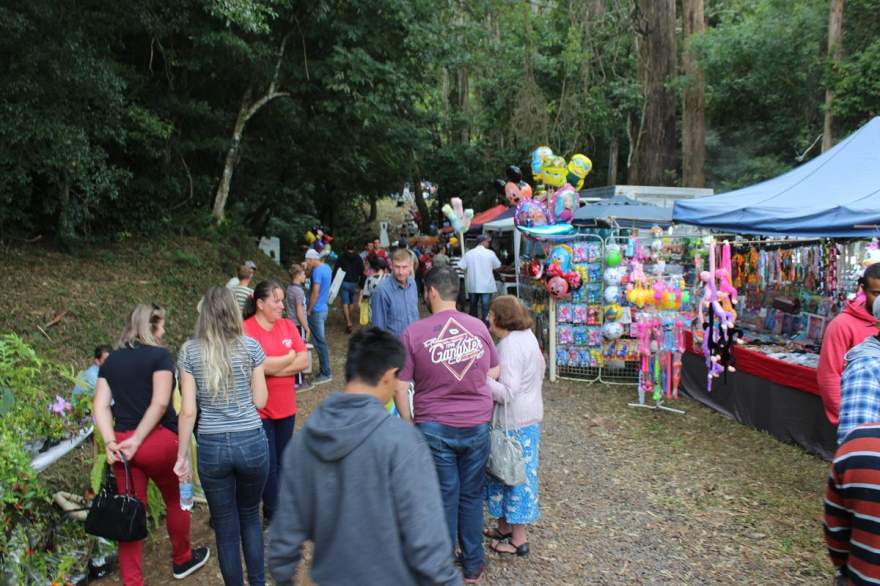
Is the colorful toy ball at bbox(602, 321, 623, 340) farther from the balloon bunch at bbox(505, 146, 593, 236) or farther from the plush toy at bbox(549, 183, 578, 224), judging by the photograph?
the plush toy at bbox(549, 183, 578, 224)

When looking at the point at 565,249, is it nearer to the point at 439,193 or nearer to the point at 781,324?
the point at 781,324

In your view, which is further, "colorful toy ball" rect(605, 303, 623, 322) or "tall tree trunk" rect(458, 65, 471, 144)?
"tall tree trunk" rect(458, 65, 471, 144)

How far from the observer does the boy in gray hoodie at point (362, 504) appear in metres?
1.90

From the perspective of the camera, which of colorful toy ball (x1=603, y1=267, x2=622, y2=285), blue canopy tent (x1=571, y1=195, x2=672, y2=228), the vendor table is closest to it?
the vendor table

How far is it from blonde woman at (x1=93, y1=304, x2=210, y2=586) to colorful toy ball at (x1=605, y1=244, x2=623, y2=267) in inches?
233

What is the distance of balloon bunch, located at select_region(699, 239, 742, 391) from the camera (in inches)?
263

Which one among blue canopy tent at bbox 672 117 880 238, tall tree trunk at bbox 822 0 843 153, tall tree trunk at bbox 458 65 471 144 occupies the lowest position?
blue canopy tent at bbox 672 117 880 238

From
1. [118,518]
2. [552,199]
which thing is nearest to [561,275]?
[552,199]

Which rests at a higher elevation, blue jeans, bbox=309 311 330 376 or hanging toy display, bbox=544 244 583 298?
hanging toy display, bbox=544 244 583 298

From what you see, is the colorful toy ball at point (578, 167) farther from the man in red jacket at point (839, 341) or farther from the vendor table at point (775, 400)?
the man in red jacket at point (839, 341)

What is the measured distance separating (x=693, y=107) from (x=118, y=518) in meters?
14.3

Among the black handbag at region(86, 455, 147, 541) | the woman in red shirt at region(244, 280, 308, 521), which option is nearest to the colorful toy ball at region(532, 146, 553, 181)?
the woman in red shirt at region(244, 280, 308, 521)

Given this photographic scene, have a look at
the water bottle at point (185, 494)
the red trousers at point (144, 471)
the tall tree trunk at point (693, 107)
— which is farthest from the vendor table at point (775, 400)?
the tall tree trunk at point (693, 107)

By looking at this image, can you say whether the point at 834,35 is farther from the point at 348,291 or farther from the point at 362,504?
the point at 362,504
